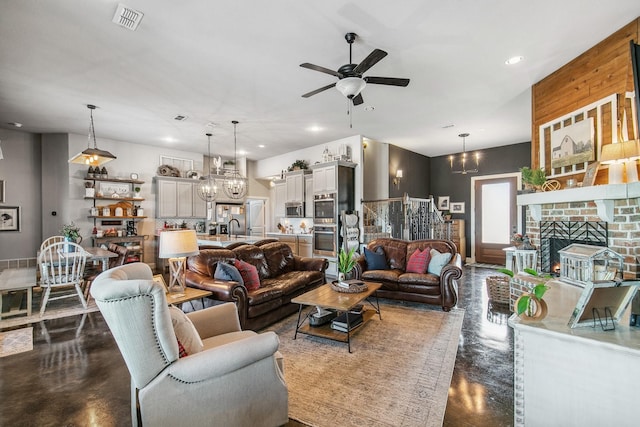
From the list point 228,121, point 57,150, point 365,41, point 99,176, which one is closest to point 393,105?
point 365,41

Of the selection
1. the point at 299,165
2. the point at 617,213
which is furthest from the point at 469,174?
the point at 617,213

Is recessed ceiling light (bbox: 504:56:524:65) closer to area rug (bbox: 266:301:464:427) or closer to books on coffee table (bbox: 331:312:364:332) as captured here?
area rug (bbox: 266:301:464:427)

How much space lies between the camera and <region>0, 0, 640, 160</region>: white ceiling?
2.53m

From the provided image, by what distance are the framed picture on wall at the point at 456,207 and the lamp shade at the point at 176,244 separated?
7.60 metres

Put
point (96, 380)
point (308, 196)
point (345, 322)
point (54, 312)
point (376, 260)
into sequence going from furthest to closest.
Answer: point (308, 196) → point (376, 260) → point (54, 312) → point (345, 322) → point (96, 380)

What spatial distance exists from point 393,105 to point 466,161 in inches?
184


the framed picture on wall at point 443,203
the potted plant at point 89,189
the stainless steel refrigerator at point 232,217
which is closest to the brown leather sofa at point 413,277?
the framed picture on wall at point 443,203

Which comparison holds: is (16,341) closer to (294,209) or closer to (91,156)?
(91,156)

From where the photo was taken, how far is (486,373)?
2461 mm

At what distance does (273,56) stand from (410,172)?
5.85 metres

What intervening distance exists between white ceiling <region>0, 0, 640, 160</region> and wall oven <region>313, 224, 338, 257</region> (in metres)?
2.27

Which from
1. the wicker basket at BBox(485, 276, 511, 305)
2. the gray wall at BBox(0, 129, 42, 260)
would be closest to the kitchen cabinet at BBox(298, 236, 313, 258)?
the wicker basket at BBox(485, 276, 511, 305)

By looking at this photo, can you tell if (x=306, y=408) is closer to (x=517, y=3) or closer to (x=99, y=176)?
(x=517, y=3)

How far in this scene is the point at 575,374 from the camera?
1.46 metres
